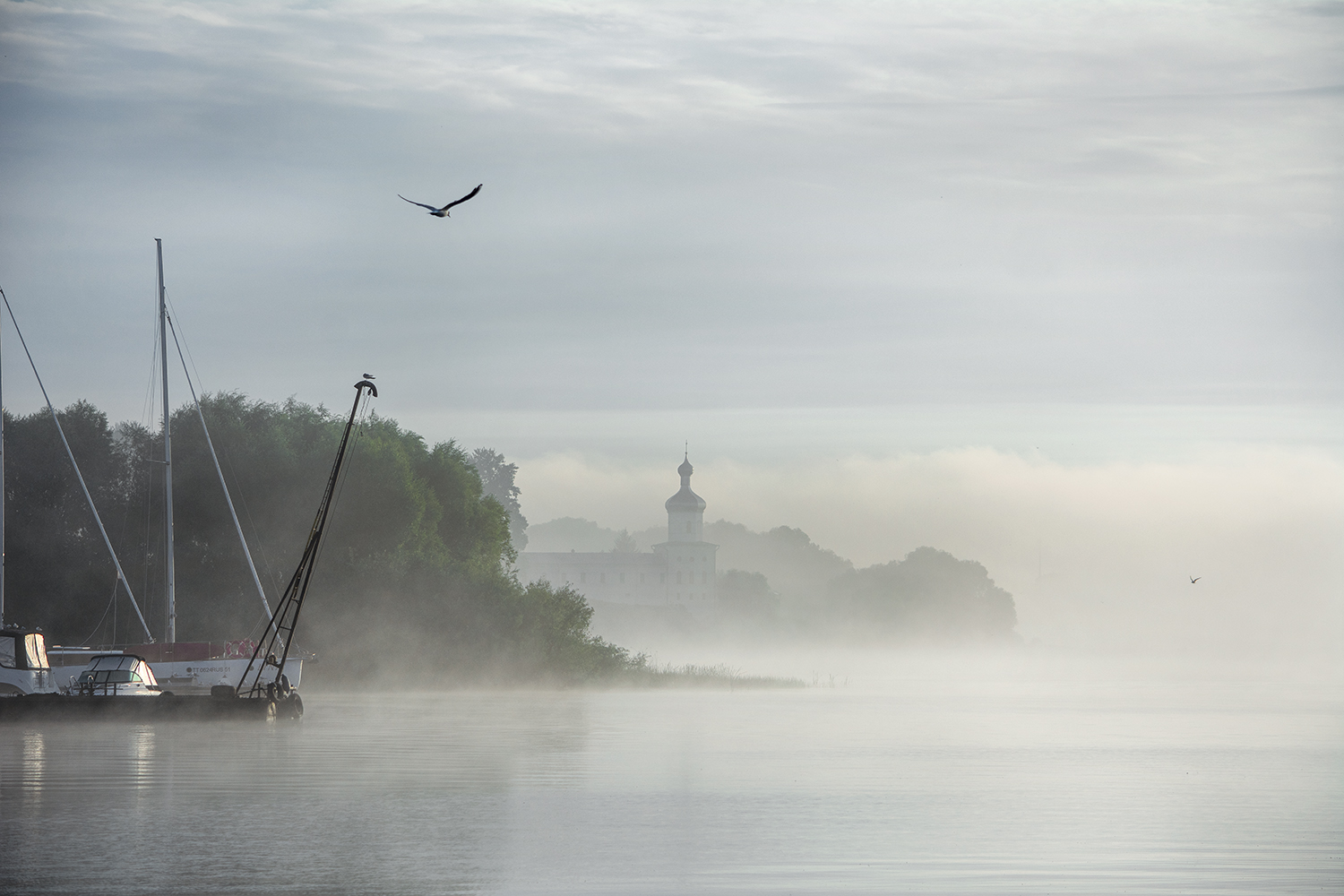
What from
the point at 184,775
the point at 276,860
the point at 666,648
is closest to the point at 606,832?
the point at 276,860

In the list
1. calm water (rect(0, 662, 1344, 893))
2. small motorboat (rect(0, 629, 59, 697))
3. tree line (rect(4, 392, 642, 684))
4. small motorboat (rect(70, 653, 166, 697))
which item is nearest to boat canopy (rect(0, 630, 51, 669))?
small motorboat (rect(0, 629, 59, 697))

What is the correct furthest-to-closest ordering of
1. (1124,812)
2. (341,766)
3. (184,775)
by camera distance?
1. (341,766)
2. (184,775)
3. (1124,812)

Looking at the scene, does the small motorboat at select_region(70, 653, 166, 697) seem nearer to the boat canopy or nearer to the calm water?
the boat canopy

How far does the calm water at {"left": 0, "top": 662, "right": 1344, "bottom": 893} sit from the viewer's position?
17172mm

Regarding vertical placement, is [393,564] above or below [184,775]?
above

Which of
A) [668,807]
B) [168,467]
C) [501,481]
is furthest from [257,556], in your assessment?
[501,481]

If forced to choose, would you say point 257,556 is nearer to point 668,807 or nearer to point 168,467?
point 168,467

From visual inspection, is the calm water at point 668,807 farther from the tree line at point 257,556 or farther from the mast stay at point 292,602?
the tree line at point 257,556

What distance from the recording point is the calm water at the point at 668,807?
17.2 metres

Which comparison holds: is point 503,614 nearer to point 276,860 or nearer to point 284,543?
point 284,543

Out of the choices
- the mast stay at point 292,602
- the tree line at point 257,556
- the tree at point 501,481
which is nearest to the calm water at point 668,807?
the mast stay at point 292,602

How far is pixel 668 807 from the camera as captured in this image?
23.6 metres

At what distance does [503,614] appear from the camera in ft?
236

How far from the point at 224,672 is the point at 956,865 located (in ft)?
134
